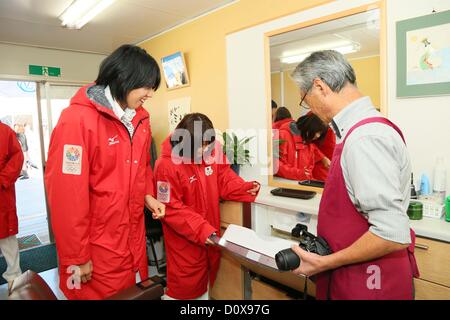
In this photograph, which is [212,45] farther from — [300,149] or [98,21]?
[300,149]

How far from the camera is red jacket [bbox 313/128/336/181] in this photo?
195 centimetres

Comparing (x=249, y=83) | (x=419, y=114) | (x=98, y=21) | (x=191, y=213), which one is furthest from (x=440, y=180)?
(x=98, y=21)

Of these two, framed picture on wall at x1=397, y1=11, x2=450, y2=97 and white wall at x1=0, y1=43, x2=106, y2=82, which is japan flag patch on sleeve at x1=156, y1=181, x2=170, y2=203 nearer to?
framed picture on wall at x1=397, y1=11, x2=450, y2=97

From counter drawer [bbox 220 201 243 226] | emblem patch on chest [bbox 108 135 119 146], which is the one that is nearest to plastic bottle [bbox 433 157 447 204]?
counter drawer [bbox 220 201 243 226]

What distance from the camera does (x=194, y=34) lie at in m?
2.96

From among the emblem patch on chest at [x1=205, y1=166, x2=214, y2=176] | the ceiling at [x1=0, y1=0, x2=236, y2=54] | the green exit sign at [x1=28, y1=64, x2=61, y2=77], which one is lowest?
the emblem patch on chest at [x1=205, y1=166, x2=214, y2=176]

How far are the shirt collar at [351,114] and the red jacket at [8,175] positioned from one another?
295cm

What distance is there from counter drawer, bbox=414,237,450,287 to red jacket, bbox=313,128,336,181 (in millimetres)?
738

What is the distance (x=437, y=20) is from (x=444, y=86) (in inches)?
12.9

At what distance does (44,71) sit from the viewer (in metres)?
3.70

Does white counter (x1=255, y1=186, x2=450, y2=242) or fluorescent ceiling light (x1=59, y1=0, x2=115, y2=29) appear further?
fluorescent ceiling light (x1=59, y1=0, x2=115, y2=29)

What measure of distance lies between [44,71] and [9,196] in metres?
1.69

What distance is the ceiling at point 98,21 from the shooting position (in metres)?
2.56
